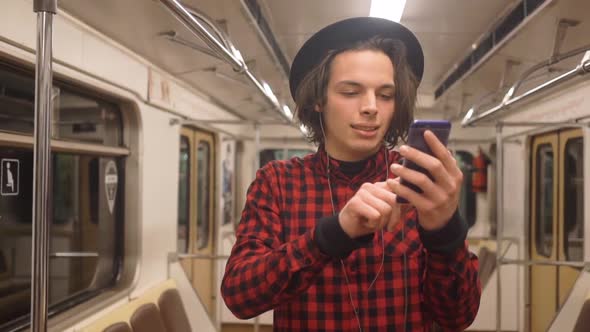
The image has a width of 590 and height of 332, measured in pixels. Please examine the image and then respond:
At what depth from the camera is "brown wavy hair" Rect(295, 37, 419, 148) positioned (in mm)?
1018

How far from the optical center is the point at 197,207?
5.67 metres

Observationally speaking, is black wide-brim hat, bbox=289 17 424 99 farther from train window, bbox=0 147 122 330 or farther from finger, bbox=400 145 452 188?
train window, bbox=0 147 122 330

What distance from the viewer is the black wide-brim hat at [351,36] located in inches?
41.5

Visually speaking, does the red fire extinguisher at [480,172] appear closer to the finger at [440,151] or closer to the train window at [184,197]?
the train window at [184,197]

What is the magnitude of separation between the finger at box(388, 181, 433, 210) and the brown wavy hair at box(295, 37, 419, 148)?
33 cm

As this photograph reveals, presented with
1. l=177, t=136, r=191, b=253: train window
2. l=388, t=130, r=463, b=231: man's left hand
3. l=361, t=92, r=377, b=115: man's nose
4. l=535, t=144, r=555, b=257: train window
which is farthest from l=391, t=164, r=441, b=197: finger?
l=535, t=144, r=555, b=257: train window

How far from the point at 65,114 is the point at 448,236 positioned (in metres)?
2.61

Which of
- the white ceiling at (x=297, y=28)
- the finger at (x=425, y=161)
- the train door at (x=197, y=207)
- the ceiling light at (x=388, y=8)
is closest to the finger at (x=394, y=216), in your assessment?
the finger at (x=425, y=161)

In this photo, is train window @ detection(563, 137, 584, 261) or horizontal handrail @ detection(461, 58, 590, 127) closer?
horizontal handrail @ detection(461, 58, 590, 127)

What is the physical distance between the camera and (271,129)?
311 inches

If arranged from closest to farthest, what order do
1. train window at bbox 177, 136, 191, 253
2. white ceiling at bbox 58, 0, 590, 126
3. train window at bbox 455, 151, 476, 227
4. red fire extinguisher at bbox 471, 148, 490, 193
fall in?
white ceiling at bbox 58, 0, 590, 126
train window at bbox 177, 136, 191, 253
red fire extinguisher at bbox 471, 148, 490, 193
train window at bbox 455, 151, 476, 227

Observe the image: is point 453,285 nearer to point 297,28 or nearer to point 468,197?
point 297,28

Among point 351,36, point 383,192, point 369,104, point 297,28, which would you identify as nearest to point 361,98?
point 369,104

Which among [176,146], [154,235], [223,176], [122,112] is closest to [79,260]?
[154,235]
